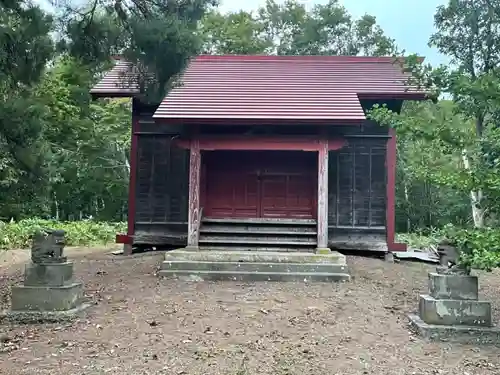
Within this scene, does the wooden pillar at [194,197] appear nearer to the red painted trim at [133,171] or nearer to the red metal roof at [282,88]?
the red metal roof at [282,88]

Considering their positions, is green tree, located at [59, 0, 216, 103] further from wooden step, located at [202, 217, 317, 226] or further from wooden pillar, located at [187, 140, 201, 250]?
wooden step, located at [202, 217, 317, 226]

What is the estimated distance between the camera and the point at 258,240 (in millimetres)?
10016

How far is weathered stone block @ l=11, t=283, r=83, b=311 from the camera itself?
6.22 metres

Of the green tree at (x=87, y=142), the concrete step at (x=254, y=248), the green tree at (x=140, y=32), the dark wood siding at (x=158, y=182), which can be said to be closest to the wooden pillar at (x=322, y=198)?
the concrete step at (x=254, y=248)

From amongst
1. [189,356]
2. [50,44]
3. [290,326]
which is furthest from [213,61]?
[189,356]

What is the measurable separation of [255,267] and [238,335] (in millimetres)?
3076

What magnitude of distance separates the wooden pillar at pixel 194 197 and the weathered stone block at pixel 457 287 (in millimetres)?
4775

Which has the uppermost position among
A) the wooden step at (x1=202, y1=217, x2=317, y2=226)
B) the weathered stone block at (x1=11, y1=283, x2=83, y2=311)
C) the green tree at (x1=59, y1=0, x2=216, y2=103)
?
the green tree at (x1=59, y1=0, x2=216, y2=103)

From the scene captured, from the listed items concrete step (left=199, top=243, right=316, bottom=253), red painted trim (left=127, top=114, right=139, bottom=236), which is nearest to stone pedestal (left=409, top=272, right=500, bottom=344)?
concrete step (left=199, top=243, right=316, bottom=253)

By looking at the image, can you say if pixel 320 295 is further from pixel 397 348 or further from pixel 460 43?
pixel 460 43

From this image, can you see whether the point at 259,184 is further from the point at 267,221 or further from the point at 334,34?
the point at 334,34

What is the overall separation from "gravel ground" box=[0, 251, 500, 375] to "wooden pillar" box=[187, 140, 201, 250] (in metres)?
1.27

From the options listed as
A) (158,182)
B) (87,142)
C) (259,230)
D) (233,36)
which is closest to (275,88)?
(259,230)

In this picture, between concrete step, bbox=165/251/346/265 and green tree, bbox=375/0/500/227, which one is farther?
concrete step, bbox=165/251/346/265
